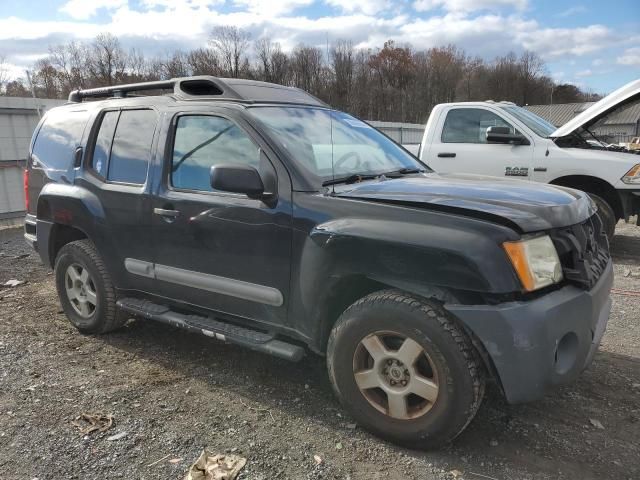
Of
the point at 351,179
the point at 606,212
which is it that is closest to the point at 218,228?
the point at 351,179

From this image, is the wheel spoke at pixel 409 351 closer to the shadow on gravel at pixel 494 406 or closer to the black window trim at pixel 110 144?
the shadow on gravel at pixel 494 406

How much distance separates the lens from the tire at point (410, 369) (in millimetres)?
2475

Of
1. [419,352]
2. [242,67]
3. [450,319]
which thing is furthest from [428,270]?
[242,67]

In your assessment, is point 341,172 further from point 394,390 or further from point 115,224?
point 115,224

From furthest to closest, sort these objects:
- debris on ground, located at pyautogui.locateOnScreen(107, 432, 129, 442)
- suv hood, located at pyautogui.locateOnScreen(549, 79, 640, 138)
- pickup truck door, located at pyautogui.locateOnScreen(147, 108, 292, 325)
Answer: suv hood, located at pyautogui.locateOnScreen(549, 79, 640, 138), pickup truck door, located at pyautogui.locateOnScreen(147, 108, 292, 325), debris on ground, located at pyautogui.locateOnScreen(107, 432, 129, 442)

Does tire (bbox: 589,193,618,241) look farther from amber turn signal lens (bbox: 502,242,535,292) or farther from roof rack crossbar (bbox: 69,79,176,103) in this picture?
roof rack crossbar (bbox: 69,79,176,103)

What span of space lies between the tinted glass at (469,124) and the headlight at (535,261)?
5080mm

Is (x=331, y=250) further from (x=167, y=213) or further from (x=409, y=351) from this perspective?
(x=167, y=213)

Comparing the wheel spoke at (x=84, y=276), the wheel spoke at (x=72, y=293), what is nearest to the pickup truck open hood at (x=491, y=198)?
the wheel spoke at (x=84, y=276)

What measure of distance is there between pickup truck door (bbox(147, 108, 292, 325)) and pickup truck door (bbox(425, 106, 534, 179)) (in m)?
4.21

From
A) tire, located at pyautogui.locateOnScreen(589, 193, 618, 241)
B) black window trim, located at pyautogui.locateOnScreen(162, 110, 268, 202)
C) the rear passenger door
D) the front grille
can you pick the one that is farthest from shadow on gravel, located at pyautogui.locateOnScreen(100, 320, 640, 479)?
tire, located at pyautogui.locateOnScreen(589, 193, 618, 241)

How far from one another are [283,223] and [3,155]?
9.38 metres

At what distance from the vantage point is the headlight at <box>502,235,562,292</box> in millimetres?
2363

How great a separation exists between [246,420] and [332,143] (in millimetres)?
1792
